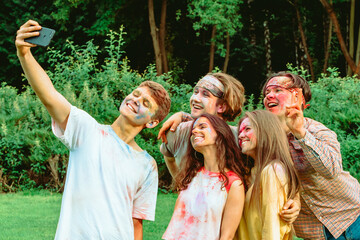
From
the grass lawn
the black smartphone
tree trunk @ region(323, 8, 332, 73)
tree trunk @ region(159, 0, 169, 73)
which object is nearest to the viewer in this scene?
the black smartphone

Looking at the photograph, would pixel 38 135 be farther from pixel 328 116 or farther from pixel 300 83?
pixel 300 83

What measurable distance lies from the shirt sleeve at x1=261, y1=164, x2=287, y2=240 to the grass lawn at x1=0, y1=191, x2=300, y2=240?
315 cm

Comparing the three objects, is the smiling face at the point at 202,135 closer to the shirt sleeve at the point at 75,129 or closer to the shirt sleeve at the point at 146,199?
the shirt sleeve at the point at 146,199

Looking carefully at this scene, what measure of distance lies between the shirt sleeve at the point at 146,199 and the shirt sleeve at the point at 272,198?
0.77 metres

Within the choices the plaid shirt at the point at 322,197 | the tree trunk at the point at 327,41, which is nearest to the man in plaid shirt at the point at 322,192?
the plaid shirt at the point at 322,197

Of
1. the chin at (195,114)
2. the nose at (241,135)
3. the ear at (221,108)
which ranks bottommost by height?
the nose at (241,135)

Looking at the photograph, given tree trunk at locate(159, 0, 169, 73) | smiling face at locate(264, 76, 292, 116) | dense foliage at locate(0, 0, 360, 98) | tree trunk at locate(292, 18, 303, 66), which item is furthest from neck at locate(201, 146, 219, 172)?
tree trunk at locate(292, 18, 303, 66)

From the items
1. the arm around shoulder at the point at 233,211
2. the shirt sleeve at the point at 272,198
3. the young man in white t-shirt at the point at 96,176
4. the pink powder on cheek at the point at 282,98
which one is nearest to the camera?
the young man in white t-shirt at the point at 96,176

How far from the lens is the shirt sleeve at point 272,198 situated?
3295mm

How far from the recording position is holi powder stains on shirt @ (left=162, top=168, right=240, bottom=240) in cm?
347

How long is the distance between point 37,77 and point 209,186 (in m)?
1.50

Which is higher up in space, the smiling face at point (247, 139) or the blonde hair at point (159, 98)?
the blonde hair at point (159, 98)

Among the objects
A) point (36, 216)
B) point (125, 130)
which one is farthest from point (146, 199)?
point (36, 216)

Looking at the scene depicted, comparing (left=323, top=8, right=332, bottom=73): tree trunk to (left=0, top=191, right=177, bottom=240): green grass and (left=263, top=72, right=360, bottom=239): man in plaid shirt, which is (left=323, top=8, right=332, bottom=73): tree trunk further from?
(left=263, top=72, right=360, bottom=239): man in plaid shirt
